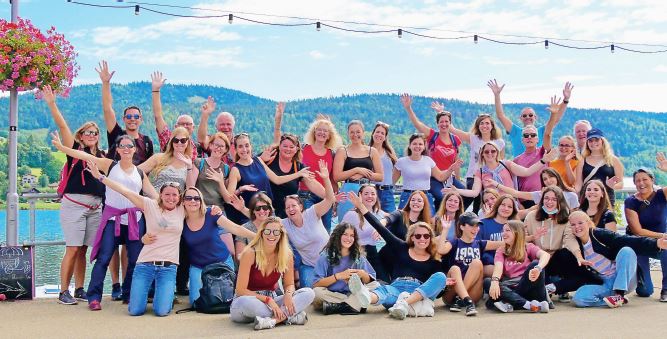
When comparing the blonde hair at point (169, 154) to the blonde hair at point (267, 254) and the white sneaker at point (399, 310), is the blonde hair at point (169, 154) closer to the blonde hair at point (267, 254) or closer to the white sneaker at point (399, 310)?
the blonde hair at point (267, 254)

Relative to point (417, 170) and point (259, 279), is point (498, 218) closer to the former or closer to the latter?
point (417, 170)

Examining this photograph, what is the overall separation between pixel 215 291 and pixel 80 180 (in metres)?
1.69

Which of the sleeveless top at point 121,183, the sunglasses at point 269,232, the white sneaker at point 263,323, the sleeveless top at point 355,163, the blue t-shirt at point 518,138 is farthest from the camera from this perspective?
the blue t-shirt at point 518,138

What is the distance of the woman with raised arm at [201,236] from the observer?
645 centimetres

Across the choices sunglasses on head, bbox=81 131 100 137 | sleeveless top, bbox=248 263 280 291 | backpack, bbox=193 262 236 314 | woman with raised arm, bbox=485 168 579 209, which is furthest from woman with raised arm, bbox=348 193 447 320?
sunglasses on head, bbox=81 131 100 137

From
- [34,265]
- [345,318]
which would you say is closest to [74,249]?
[34,265]

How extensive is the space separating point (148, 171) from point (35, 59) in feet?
5.30

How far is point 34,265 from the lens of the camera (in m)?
7.09

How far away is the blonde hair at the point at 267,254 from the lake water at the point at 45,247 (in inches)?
77.0

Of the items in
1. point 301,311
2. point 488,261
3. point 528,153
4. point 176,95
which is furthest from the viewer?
point 176,95

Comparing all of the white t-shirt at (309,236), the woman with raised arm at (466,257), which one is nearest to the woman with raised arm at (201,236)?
the white t-shirt at (309,236)

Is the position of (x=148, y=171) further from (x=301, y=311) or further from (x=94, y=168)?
(x=301, y=311)

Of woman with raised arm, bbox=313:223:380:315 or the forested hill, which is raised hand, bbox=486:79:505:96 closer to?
woman with raised arm, bbox=313:223:380:315

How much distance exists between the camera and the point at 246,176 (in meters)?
7.12
